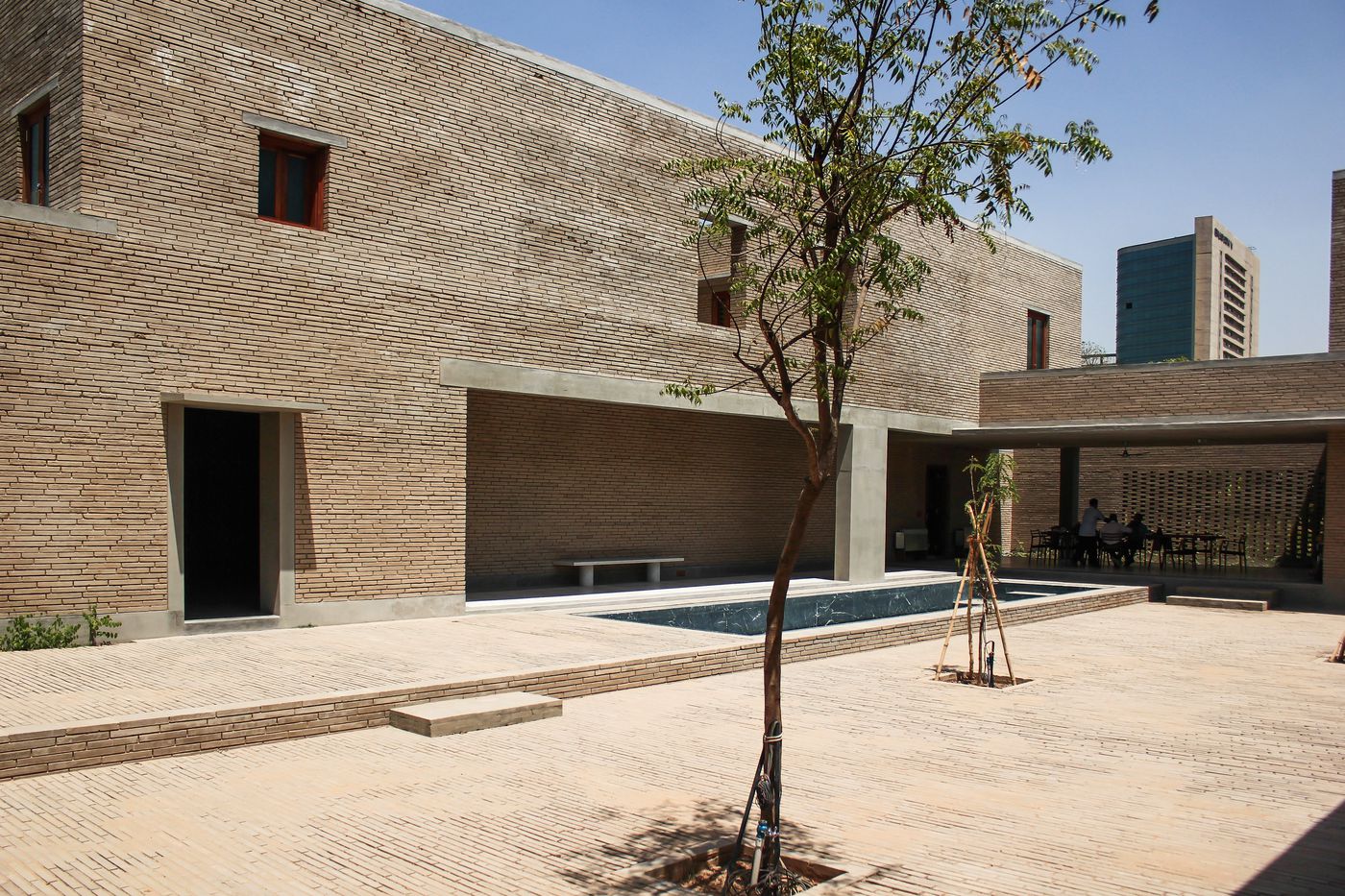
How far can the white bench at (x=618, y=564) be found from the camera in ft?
55.9

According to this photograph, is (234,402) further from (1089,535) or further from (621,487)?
(1089,535)

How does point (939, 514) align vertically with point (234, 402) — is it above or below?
below

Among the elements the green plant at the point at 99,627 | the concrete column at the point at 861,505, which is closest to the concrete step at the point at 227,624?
the green plant at the point at 99,627

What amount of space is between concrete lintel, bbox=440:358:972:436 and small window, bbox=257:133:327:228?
2.33 meters

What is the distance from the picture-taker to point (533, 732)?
7609 millimetres

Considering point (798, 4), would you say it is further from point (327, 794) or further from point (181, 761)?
point (181, 761)

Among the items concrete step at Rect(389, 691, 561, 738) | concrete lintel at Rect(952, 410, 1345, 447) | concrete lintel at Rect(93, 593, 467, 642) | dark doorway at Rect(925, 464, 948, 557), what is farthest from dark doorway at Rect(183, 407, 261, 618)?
dark doorway at Rect(925, 464, 948, 557)

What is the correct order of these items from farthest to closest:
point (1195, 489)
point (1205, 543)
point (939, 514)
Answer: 1. point (939, 514)
2. point (1195, 489)
3. point (1205, 543)

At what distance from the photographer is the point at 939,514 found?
2712 cm

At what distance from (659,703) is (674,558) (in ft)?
32.6

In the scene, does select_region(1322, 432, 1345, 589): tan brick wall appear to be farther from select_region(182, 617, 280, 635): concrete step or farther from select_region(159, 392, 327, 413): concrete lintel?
select_region(182, 617, 280, 635): concrete step

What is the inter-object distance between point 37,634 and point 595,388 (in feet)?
24.3

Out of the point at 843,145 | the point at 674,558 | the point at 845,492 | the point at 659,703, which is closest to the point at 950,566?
the point at 845,492

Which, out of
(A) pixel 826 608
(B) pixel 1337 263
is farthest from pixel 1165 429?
(A) pixel 826 608
